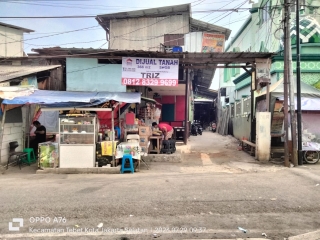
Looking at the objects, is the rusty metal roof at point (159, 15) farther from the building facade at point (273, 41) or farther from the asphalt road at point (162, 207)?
the asphalt road at point (162, 207)

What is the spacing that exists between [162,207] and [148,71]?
23.0 ft

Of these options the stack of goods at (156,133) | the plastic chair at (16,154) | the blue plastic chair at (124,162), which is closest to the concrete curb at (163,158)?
the stack of goods at (156,133)

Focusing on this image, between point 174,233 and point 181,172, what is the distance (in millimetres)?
4674

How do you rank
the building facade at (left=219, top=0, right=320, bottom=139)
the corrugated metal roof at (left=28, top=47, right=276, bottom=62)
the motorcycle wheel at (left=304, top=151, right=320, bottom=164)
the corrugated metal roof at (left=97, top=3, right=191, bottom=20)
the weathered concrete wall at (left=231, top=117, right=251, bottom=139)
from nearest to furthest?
the motorcycle wheel at (left=304, top=151, right=320, bottom=164) → the corrugated metal roof at (left=28, top=47, right=276, bottom=62) → the building facade at (left=219, top=0, right=320, bottom=139) → the weathered concrete wall at (left=231, top=117, right=251, bottom=139) → the corrugated metal roof at (left=97, top=3, right=191, bottom=20)

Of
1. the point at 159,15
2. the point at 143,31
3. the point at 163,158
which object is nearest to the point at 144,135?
the point at 163,158

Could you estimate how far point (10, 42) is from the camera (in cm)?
2014

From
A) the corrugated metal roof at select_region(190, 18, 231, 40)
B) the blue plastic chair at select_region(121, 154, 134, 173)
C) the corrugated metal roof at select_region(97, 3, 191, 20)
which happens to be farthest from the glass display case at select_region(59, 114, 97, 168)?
the corrugated metal roof at select_region(190, 18, 231, 40)

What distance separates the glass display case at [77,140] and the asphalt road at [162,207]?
105 centimetres

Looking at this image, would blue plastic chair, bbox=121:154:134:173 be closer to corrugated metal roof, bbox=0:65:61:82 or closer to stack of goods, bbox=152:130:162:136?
stack of goods, bbox=152:130:162:136

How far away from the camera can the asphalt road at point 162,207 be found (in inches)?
161

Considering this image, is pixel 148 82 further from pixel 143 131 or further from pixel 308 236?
pixel 308 236

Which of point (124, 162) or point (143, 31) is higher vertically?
point (143, 31)

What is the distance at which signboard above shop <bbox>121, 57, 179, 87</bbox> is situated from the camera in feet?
35.9

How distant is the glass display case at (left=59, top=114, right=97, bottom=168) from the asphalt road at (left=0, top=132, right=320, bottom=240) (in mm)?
1047
